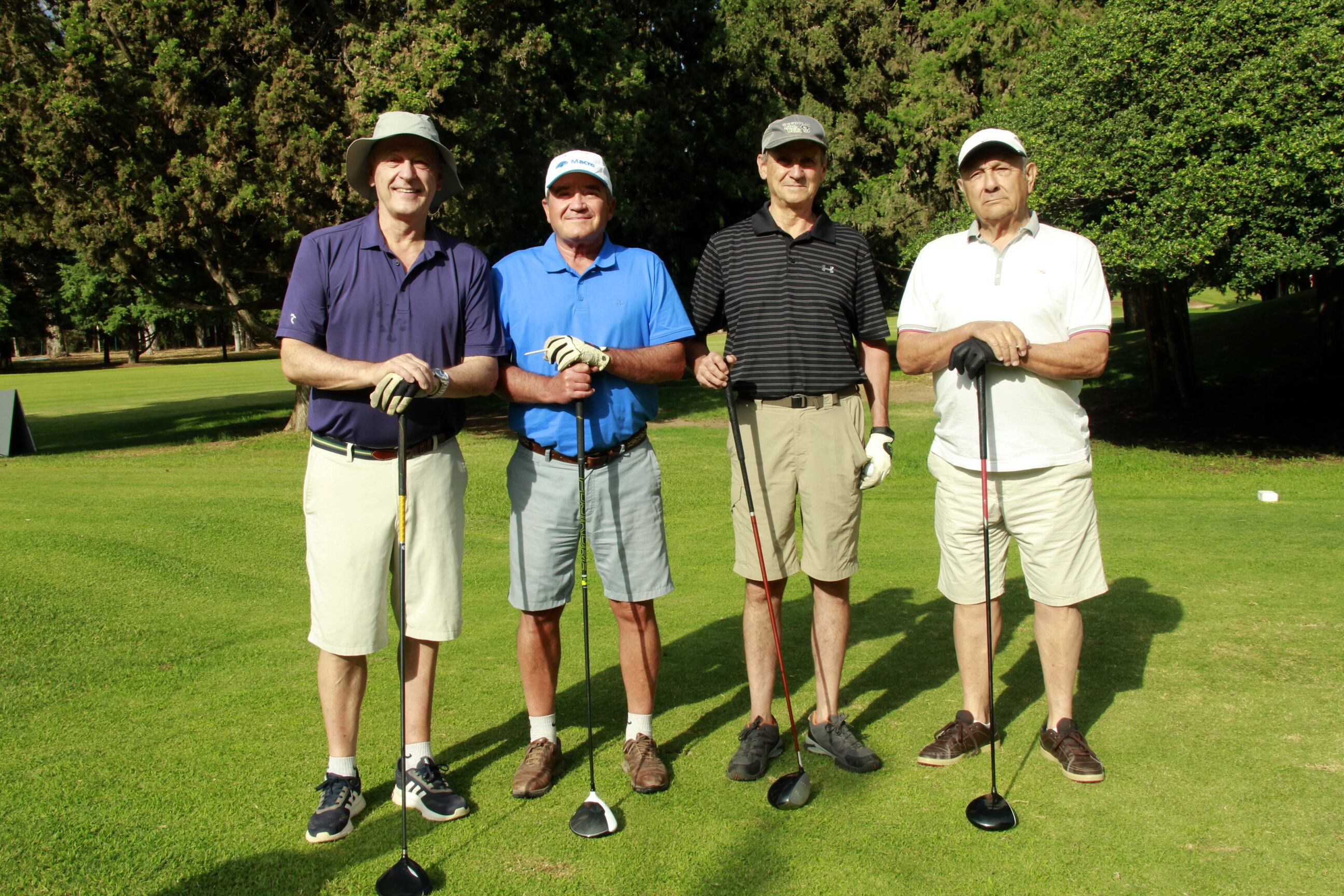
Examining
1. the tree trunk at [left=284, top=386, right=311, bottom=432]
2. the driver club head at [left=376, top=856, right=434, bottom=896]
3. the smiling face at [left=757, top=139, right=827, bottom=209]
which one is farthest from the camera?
the tree trunk at [left=284, top=386, right=311, bottom=432]

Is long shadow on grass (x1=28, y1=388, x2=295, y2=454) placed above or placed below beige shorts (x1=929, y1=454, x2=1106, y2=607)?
below

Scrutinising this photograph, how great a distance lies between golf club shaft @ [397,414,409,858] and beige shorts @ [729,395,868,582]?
130 centimetres

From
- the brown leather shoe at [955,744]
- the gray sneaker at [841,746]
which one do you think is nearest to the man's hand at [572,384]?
the gray sneaker at [841,746]

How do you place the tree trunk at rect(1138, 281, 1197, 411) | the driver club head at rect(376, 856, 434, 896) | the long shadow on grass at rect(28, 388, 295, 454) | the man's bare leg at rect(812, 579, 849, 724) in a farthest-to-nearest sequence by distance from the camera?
the long shadow on grass at rect(28, 388, 295, 454), the tree trunk at rect(1138, 281, 1197, 411), the man's bare leg at rect(812, 579, 849, 724), the driver club head at rect(376, 856, 434, 896)

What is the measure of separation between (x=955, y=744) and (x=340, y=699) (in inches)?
90.7

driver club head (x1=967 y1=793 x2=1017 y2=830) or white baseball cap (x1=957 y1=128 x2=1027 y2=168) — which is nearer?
driver club head (x1=967 y1=793 x2=1017 y2=830)

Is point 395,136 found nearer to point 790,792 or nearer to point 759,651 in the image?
point 759,651

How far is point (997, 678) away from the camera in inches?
198

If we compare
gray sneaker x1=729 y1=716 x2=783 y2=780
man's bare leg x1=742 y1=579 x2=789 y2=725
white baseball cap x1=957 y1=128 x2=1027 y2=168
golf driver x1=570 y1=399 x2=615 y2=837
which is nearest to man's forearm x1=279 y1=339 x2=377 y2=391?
golf driver x1=570 y1=399 x2=615 y2=837

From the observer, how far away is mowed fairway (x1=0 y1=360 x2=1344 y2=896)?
3266 millimetres

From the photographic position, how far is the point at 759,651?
14.1 ft

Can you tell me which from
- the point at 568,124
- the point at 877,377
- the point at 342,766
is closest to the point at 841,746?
the point at 877,377

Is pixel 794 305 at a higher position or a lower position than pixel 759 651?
higher

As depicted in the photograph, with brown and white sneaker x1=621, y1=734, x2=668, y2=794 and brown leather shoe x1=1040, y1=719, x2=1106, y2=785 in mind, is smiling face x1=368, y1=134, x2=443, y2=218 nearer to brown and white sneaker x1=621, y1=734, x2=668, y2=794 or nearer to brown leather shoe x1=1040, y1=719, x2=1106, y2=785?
brown and white sneaker x1=621, y1=734, x2=668, y2=794
